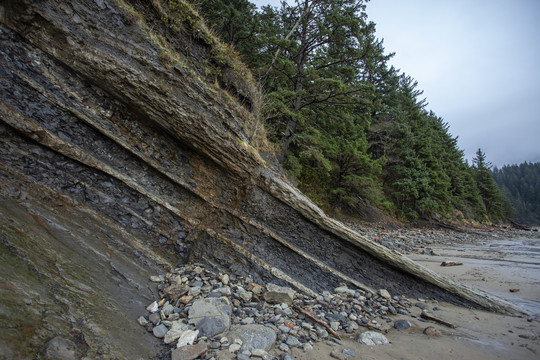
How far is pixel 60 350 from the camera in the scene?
1.83m

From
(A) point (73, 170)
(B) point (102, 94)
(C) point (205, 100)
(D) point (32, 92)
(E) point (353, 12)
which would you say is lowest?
(A) point (73, 170)

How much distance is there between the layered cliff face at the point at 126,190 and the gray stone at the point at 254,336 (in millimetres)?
900

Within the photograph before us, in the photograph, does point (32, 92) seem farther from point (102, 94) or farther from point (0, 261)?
point (0, 261)

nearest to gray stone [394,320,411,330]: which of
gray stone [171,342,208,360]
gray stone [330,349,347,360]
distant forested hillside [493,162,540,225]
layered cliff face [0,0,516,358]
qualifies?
layered cliff face [0,0,516,358]

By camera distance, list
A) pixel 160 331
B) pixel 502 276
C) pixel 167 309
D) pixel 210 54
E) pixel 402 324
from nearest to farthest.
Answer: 1. pixel 160 331
2. pixel 167 309
3. pixel 402 324
4. pixel 210 54
5. pixel 502 276

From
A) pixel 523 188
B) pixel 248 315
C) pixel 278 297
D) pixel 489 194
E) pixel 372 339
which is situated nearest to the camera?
pixel 372 339

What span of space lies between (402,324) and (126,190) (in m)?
5.08

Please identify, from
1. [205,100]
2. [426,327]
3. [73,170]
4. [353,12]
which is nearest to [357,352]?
[426,327]

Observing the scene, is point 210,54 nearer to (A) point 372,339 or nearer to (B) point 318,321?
(B) point 318,321

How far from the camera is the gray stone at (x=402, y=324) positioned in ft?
11.5

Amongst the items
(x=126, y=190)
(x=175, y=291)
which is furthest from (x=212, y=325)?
(x=126, y=190)

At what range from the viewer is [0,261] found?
2258 mm

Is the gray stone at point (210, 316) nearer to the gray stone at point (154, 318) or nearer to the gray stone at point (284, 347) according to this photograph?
the gray stone at point (154, 318)

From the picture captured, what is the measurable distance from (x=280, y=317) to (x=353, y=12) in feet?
42.6
